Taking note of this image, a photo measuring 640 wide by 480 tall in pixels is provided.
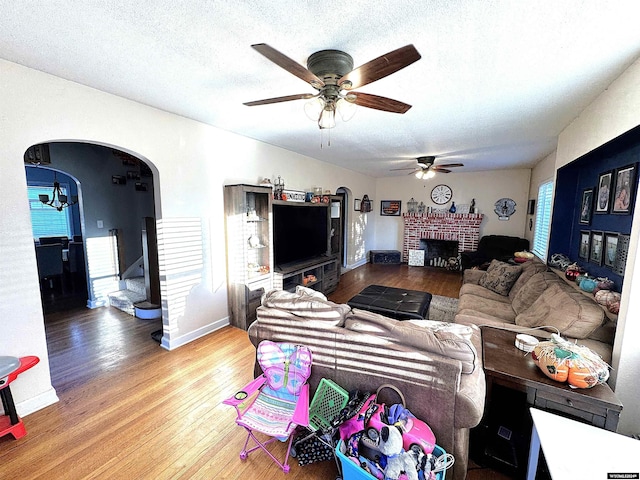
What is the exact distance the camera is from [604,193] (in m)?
2.55

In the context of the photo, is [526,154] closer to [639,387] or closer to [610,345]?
[610,345]

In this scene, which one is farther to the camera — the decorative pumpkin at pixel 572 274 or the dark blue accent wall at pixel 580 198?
the decorative pumpkin at pixel 572 274

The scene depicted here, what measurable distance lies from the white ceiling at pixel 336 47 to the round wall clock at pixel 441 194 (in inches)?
170

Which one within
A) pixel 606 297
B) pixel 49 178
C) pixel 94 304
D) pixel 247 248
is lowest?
pixel 94 304

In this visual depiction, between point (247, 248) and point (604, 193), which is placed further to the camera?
point (247, 248)

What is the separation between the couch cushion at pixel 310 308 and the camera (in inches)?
71.8

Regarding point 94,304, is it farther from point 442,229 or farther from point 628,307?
point 442,229

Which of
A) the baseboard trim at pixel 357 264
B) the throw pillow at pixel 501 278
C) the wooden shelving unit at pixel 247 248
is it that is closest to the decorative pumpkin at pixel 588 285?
the throw pillow at pixel 501 278

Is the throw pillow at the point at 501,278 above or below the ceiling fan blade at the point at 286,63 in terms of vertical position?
below

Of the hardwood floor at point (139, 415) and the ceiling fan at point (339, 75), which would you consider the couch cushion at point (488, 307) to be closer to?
the hardwood floor at point (139, 415)

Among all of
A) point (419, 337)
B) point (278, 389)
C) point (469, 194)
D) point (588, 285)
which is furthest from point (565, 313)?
point (469, 194)

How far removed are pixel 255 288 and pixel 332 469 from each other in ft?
7.38

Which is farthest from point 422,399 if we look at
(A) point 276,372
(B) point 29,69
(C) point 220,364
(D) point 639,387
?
(B) point 29,69

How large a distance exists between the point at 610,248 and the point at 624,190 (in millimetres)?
489
